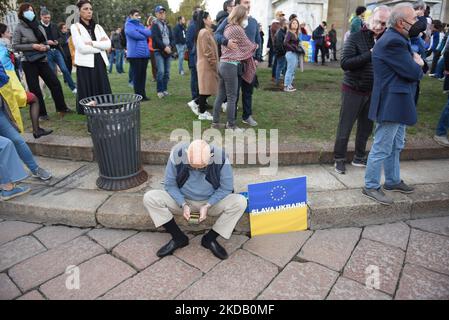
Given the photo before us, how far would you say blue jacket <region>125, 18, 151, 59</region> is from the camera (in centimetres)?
632

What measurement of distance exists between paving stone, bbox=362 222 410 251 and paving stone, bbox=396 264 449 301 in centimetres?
34

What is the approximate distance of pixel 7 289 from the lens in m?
2.50

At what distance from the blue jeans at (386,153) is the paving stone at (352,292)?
1.33 m

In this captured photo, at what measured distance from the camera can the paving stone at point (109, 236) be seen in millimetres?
3035

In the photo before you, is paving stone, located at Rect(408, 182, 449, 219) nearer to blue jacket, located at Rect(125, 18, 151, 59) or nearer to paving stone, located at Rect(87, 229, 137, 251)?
paving stone, located at Rect(87, 229, 137, 251)

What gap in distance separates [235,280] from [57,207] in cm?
200

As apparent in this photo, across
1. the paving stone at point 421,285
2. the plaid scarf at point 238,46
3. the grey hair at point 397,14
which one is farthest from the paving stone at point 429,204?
the plaid scarf at point 238,46

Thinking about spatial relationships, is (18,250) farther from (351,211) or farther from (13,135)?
(351,211)

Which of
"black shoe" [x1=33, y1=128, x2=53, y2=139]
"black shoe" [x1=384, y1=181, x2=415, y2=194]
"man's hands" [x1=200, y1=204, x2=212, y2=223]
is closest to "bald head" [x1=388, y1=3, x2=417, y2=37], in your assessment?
"black shoe" [x1=384, y1=181, x2=415, y2=194]

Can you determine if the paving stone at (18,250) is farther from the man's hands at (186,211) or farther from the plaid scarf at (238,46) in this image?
the plaid scarf at (238,46)

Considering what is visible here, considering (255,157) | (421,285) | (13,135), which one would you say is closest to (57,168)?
(13,135)
